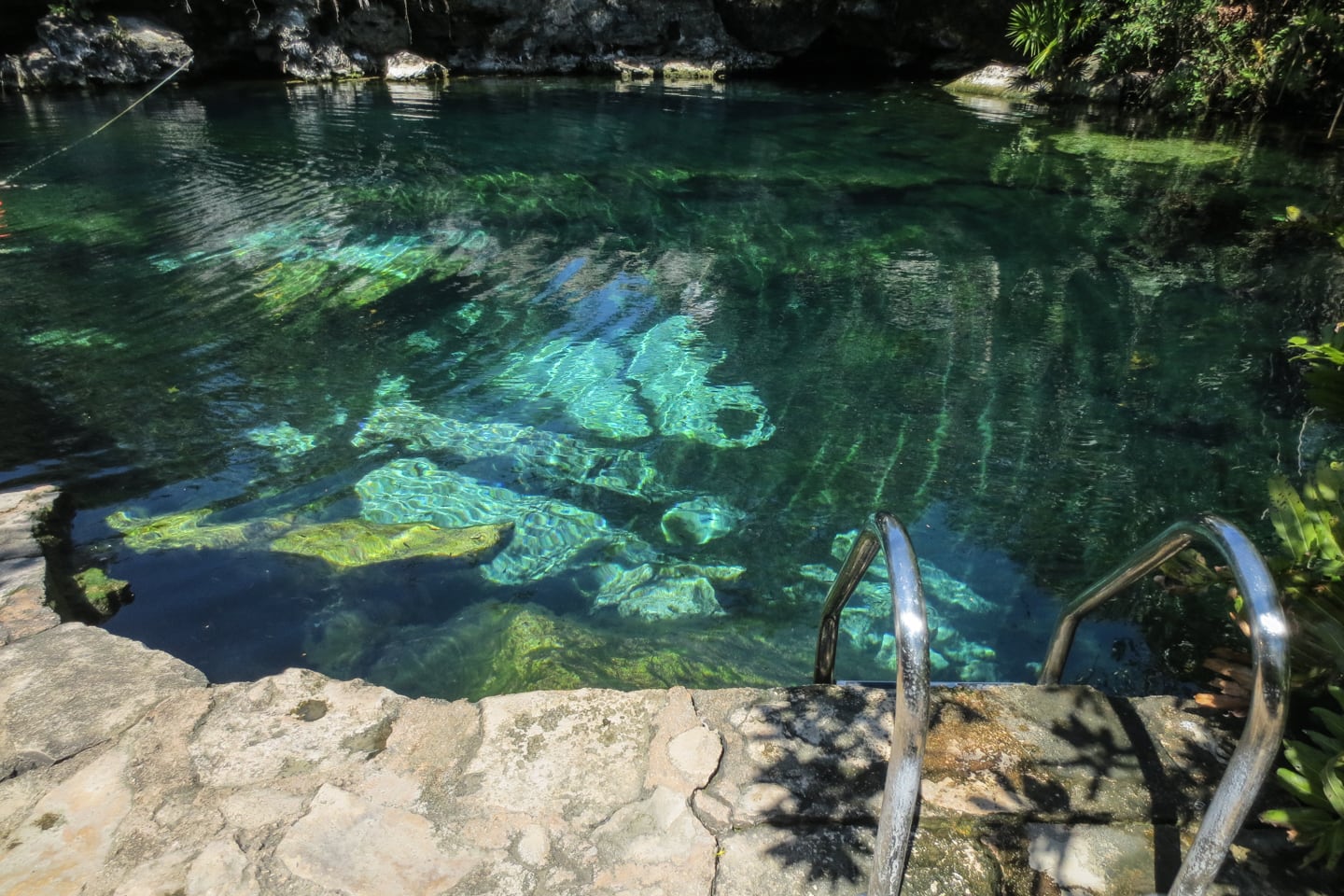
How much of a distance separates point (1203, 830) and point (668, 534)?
3.29 metres

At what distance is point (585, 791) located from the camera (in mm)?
2150

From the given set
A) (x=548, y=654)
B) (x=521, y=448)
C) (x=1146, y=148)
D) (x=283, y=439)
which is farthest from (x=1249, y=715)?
(x=1146, y=148)

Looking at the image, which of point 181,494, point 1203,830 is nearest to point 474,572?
point 181,494

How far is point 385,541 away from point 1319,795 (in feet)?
13.4

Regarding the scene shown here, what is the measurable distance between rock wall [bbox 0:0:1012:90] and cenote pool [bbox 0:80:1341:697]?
9.90m

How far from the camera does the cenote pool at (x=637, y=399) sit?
4082 millimetres

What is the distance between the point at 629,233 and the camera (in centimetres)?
954

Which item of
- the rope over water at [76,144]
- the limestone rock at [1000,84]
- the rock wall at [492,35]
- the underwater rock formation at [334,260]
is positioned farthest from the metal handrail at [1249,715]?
the rock wall at [492,35]

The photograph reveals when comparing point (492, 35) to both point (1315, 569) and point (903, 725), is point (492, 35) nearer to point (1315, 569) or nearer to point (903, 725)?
point (1315, 569)

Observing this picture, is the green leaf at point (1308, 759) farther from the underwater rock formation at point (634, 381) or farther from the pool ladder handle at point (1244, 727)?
the underwater rock formation at point (634, 381)

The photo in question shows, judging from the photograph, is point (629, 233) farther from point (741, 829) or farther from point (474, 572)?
point (741, 829)

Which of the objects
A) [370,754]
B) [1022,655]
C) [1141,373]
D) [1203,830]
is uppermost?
[1203,830]

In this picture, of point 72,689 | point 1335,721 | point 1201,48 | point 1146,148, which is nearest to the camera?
point 1335,721

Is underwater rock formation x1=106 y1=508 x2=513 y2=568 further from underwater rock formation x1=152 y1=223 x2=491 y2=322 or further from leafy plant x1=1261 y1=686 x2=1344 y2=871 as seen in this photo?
leafy plant x1=1261 y1=686 x2=1344 y2=871
